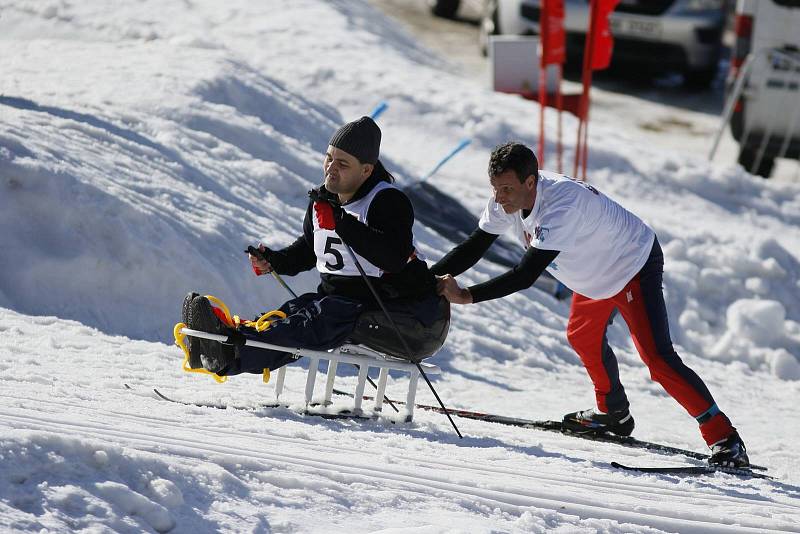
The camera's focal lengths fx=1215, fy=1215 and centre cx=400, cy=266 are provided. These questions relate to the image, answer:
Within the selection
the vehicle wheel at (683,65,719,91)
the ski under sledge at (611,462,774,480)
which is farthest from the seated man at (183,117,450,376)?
the vehicle wheel at (683,65,719,91)

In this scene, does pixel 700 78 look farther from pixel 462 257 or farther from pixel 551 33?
pixel 462 257

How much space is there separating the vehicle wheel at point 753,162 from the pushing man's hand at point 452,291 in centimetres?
774

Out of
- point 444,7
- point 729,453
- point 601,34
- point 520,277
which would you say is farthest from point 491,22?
point 520,277

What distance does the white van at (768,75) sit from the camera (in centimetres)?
1125

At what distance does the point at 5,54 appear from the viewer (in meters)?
9.71

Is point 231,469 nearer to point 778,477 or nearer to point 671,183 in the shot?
point 778,477

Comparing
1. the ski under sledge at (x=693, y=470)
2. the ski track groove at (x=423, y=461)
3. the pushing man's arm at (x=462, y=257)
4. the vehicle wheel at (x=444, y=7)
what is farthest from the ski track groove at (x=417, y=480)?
the vehicle wheel at (x=444, y=7)

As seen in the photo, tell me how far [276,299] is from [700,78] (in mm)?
10384

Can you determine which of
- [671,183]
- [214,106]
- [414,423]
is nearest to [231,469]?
[414,423]

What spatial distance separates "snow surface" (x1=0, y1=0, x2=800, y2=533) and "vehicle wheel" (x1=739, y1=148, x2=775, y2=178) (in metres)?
0.90

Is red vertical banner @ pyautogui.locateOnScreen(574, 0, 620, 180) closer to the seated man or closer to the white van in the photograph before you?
the white van

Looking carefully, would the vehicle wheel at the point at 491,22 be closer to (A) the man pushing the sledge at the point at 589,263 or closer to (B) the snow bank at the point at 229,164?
(B) the snow bank at the point at 229,164

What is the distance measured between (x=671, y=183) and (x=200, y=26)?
4.90 meters

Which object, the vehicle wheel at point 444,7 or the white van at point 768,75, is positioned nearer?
the white van at point 768,75
